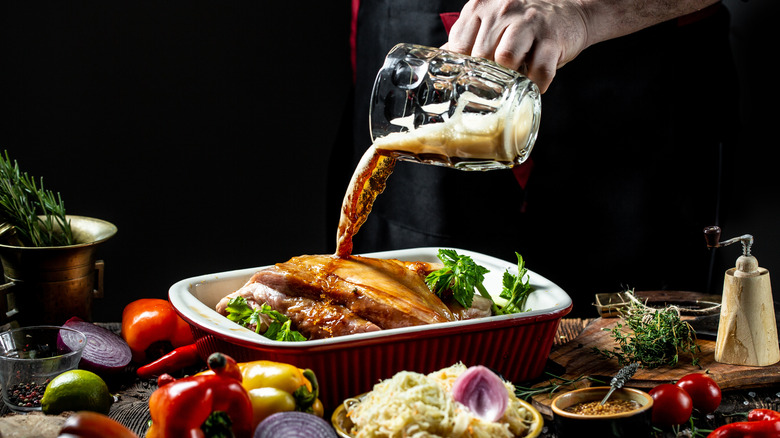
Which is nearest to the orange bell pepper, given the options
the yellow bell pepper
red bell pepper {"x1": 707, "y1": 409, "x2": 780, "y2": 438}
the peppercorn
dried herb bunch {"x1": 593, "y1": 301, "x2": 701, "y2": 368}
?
the peppercorn

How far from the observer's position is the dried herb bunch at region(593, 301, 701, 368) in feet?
7.32

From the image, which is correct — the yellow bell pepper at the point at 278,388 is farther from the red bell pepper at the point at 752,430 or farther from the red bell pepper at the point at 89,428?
the red bell pepper at the point at 752,430

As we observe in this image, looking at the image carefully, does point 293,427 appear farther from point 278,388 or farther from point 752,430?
point 752,430

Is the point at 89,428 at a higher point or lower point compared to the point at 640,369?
higher

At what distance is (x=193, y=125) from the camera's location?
163 inches

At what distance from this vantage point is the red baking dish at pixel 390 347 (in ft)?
6.23

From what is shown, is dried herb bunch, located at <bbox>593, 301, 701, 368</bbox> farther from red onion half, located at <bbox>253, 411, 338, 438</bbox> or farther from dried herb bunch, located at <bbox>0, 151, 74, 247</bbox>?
dried herb bunch, located at <bbox>0, 151, 74, 247</bbox>

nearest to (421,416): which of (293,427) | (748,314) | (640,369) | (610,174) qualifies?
(293,427)

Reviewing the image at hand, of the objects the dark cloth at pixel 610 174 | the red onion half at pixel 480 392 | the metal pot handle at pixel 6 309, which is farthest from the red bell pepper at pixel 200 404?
the dark cloth at pixel 610 174

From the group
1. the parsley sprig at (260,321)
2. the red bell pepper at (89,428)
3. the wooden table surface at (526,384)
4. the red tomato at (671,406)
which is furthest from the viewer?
the parsley sprig at (260,321)

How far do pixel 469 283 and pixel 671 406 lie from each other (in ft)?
2.34

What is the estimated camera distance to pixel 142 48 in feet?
13.0

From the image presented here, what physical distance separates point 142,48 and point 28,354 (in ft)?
7.27

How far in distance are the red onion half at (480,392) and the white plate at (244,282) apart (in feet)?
1.25
